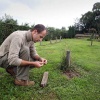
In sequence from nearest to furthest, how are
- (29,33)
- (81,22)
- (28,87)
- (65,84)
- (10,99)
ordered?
(10,99)
(29,33)
(28,87)
(65,84)
(81,22)

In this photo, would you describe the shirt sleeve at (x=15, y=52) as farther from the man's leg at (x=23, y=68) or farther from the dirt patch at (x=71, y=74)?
the dirt patch at (x=71, y=74)

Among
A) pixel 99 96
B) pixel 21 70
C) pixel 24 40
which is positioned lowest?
pixel 99 96

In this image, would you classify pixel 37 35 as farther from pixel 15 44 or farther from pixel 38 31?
pixel 15 44

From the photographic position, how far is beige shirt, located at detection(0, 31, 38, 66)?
13.0ft

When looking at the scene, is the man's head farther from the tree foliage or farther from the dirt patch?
the tree foliage

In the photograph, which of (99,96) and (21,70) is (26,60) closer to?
(21,70)

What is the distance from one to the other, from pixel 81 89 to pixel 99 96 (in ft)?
1.66

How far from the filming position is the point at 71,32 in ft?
166

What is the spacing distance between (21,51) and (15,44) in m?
0.34

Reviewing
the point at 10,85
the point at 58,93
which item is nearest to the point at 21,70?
the point at 10,85

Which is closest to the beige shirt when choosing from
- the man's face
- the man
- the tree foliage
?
the man

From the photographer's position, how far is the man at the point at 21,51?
13.1 ft

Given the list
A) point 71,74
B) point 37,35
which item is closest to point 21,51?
point 37,35

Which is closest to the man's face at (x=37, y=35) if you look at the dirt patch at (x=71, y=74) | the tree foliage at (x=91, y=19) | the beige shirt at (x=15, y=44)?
the beige shirt at (x=15, y=44)
